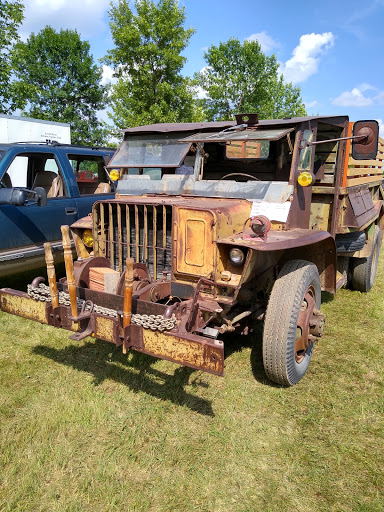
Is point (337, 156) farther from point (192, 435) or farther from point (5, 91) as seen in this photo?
point (5, 91)

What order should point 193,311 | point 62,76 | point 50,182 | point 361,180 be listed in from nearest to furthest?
point 193,311 → point 361,180 → point 50,182 → point 62,76

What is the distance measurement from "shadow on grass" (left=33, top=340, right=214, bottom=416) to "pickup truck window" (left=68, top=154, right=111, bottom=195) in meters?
3.90

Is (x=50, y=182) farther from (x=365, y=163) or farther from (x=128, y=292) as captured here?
(x=365, y=163)

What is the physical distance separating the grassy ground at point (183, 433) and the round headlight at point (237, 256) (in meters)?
1.23

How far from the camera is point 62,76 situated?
31703 mm

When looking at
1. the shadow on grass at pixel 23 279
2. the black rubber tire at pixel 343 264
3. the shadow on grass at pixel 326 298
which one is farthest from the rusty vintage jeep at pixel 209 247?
the shadow on grass at pixel 23 279

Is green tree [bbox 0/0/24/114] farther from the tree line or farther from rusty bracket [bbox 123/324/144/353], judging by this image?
rusty bracket [bbox 123/324/144/353]

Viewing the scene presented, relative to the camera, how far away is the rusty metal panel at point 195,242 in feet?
10.5

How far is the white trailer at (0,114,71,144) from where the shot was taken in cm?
1216

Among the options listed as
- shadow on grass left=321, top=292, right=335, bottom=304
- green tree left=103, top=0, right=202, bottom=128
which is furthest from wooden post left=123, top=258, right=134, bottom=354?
green tree left=103, top=0, right=202, bottom=128

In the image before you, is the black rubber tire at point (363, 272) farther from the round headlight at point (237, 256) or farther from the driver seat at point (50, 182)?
the driver seat at point (50, 182)

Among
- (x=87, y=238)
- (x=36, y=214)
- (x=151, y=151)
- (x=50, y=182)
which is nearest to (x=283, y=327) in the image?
(x=87, y=238)

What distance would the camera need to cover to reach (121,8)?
48.2 ft

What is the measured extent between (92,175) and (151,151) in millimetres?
4018
